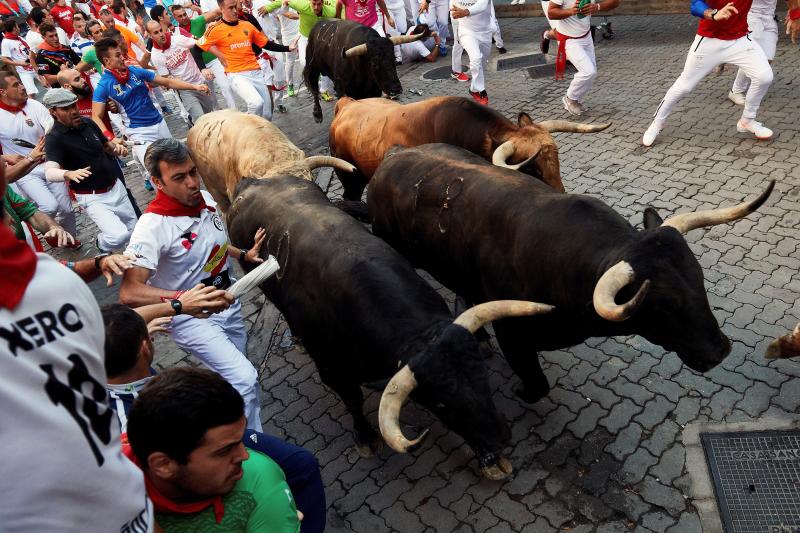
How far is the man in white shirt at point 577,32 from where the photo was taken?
919cm

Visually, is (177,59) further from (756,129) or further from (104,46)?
(756,129)

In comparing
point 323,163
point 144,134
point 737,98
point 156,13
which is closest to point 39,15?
point 156,13

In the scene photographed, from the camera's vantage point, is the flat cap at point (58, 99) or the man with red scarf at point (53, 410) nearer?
the man with red scarf at point (53, 410)

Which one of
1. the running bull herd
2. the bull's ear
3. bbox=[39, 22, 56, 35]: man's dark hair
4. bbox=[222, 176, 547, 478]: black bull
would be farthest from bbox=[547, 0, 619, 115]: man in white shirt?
bbox=[39, 22, 56, 35]: man's dark hair

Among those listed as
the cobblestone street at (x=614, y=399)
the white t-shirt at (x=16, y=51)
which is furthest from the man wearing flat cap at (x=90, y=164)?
the white t-shirt at (x=16, y=51)

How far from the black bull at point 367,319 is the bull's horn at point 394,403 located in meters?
0.01

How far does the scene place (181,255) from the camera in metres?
4.59

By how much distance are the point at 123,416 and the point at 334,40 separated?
29.8 ft

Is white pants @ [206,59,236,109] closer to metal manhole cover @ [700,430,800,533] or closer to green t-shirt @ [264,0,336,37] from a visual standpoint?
green t-shirt @ [264,0,336,37]

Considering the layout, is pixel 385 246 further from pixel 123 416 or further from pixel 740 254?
pixel 740 254

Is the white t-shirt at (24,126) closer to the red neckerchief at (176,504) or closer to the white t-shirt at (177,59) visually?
the white t-shirt at (177,59)

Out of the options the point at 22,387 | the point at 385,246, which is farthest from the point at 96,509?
the point at 385,246

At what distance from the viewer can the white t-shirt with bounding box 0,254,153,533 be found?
1507 mm

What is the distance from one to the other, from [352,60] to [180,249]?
6.71 m
